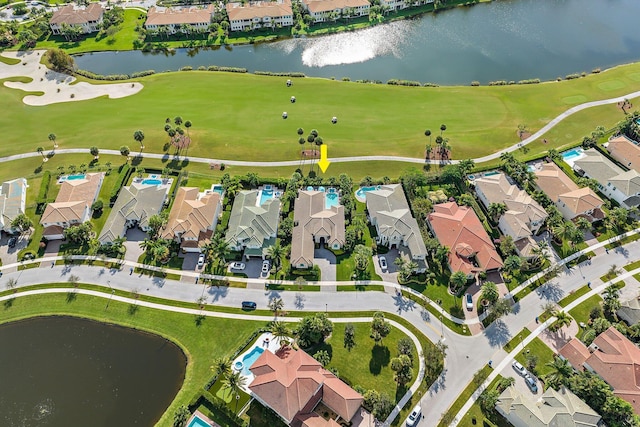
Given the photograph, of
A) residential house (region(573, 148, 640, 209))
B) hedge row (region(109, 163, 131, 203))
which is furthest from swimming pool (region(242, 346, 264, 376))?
residential house (region(573, 148, 640, 209))

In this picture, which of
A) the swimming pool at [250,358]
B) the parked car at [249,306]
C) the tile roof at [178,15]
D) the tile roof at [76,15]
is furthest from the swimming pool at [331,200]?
the tile roof at [76,15]

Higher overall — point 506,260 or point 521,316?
point 506,260

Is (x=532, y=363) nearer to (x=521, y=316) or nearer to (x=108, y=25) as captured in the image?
(x=521, y=316)

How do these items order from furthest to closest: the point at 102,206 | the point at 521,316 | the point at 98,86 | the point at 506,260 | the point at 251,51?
the point at 251,51, the point at 98,86, the point at 102,206, the point at 506,260, the point at 521,316

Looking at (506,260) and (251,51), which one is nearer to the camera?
(506,260)

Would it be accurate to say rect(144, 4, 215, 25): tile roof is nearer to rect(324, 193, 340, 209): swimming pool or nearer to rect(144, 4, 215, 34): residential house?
rect(144, 4, 215, 34): residential house

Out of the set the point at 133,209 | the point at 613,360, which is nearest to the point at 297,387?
the point at 613,360

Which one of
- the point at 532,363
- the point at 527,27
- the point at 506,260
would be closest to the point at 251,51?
the point at 527,27

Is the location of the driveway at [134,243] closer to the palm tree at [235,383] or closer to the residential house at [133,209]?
the residential house at [133,209]

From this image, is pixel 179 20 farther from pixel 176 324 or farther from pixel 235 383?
pixel 235 383
